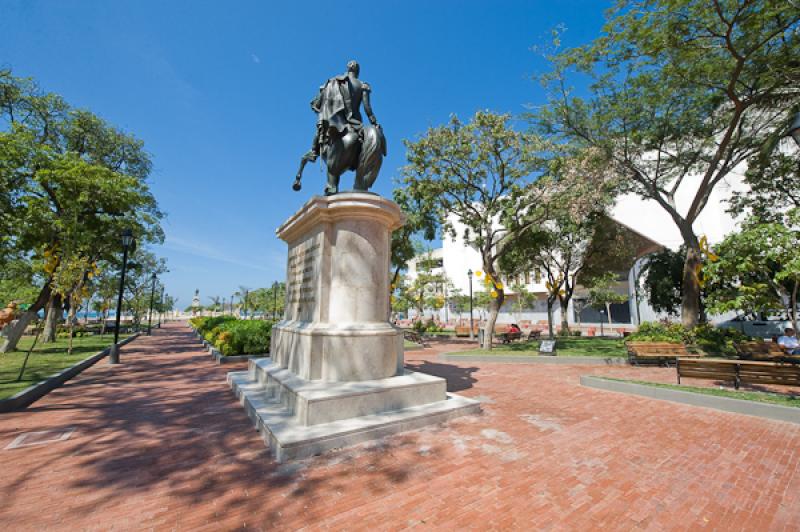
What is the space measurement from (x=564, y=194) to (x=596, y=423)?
12866 mm

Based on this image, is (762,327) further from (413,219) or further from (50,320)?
(50,320)

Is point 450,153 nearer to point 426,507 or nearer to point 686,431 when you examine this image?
point 686,431

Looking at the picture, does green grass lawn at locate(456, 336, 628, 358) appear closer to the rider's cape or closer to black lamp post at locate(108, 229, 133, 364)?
the rider's cape

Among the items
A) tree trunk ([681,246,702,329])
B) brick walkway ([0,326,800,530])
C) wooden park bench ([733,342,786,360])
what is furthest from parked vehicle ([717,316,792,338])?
brick walkway ([0,326,800,530])

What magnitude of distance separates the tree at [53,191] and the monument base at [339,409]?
13.4 meters

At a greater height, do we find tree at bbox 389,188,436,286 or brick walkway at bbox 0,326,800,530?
tree at bbox 389,188,436,286

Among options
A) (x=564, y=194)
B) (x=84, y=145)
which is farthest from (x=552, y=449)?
(x=84, y=145)

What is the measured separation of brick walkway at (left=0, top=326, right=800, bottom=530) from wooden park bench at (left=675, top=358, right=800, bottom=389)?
2.17 m

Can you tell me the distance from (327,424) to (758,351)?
55.3 ft

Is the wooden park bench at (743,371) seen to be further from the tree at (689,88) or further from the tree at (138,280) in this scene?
the tree at (138,280)

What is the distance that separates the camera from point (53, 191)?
1568cm

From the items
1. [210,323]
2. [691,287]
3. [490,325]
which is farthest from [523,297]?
[210,323]

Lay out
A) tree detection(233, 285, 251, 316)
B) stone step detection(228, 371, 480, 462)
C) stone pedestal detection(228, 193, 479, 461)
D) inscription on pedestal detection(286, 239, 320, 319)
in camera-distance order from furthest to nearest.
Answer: tree detection(233, 285, 251, 316), inscription on pedestal detection(286, 239, 320, 319), stone pedestal detection(228, 193, 479, 461), stone step detection(228, 371, 480, 462)

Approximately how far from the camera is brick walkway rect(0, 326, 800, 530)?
3.10m
